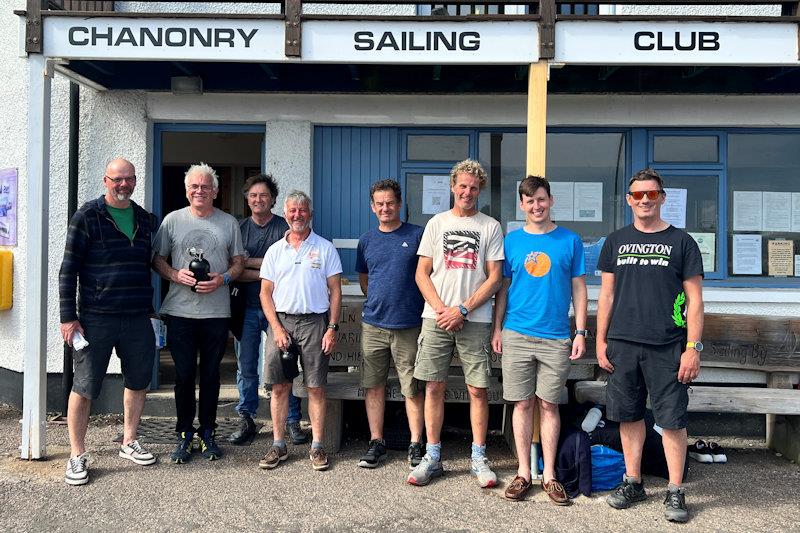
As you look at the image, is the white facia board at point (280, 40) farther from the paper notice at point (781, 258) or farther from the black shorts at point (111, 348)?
the paper notice at point (781, 258)

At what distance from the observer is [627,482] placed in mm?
3932

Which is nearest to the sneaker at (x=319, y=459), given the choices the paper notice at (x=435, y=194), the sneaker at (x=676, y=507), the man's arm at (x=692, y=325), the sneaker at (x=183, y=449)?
the sneaker at (x=183, y=449)

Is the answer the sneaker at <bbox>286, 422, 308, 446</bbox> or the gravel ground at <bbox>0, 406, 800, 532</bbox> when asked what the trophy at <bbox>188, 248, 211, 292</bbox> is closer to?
the gravel ground at <bbox>0, 406, 800, 532</bbox>

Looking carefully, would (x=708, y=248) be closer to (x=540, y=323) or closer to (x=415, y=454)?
(x=540, y=323)

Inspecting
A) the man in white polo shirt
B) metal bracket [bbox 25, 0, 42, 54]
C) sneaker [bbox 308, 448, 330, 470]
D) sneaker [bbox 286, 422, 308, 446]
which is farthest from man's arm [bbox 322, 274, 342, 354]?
metal bracket [bbox 25, 0, 42, 54]

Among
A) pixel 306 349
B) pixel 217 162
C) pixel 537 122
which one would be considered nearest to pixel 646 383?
pixel 537 122

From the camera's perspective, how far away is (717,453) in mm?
→ 4922

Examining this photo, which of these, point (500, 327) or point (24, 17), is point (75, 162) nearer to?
point (24, 17)

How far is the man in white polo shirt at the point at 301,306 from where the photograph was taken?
14.1ft

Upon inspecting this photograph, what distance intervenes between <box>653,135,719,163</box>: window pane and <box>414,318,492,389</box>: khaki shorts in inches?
114

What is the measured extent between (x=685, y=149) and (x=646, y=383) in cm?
300

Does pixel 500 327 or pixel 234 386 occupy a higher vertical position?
pixel 500 327

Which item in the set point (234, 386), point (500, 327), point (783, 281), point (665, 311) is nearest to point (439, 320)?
point (500, 327)

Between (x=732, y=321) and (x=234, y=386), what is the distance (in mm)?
4430
